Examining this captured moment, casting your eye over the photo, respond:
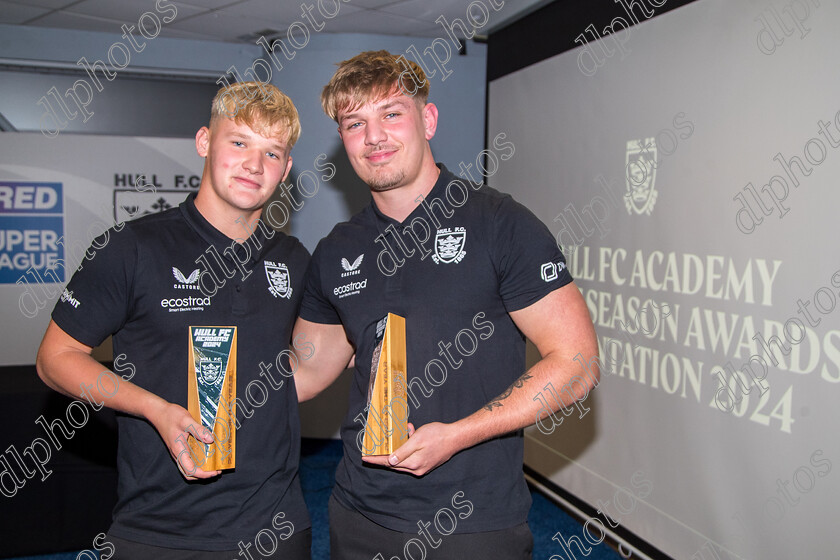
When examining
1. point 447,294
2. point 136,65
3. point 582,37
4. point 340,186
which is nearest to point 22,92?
point 136,65

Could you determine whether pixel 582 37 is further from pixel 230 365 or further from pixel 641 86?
pixel 230 365

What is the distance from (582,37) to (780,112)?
1.27 m

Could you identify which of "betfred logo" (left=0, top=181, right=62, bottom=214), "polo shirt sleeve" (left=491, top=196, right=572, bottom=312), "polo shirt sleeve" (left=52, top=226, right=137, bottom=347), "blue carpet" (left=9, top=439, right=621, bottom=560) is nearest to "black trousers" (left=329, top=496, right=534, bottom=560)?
"polo shirt sleeve" (left=491, top=196, right=572, bottom=312)

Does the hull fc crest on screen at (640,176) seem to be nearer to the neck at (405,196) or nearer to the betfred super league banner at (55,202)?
the neck at (405,196)

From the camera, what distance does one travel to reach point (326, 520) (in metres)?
3.47

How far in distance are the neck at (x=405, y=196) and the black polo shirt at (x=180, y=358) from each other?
14.7 inches

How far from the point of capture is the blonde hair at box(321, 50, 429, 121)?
1.61m

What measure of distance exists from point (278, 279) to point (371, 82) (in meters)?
0.54

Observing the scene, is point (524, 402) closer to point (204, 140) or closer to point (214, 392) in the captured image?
point (214, 392)

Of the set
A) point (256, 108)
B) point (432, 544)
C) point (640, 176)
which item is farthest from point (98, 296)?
point (640, 176)

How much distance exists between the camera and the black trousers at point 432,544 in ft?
4.66

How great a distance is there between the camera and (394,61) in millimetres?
1665

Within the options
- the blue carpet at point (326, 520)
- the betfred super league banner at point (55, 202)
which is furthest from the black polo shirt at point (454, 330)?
the betfred super league banner at point (55, 202)

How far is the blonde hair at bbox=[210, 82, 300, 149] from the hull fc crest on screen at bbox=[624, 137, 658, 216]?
1.74 m
